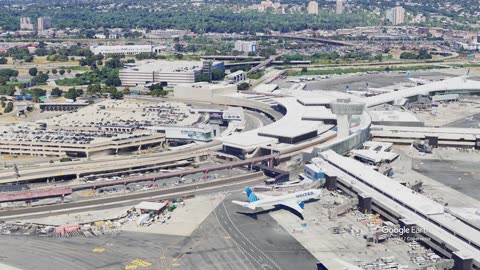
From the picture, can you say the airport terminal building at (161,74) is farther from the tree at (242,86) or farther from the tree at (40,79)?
the tree at (40,79)

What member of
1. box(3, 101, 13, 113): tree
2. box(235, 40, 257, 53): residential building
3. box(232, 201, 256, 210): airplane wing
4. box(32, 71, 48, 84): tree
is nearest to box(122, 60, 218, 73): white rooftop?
box(32, 71, 48, 84): tree

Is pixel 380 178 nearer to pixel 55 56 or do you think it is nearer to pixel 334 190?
pixel 334 190

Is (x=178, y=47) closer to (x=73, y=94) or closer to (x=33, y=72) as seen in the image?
(x=33, y=72)

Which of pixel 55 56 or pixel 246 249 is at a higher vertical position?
pixel 55 56

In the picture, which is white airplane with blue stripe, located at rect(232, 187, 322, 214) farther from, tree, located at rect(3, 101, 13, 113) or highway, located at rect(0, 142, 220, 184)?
tree, located at rect(3, 101, 13, 113)

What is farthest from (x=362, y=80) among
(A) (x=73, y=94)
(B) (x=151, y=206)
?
(B) (x=151, y=206)

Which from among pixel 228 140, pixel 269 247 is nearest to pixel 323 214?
pixel 269 247

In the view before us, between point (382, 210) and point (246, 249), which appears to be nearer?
point (246, 249)
